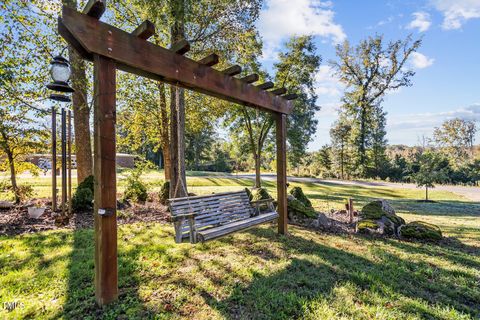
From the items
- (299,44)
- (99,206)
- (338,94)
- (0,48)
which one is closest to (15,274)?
(99,206)

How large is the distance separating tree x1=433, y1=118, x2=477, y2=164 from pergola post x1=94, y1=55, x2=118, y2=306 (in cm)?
3664

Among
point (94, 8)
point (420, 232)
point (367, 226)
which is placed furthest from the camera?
point (367, 226)

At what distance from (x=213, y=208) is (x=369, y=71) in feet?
73.0

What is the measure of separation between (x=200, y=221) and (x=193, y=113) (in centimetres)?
553

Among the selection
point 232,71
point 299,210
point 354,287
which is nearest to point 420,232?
point 299,210

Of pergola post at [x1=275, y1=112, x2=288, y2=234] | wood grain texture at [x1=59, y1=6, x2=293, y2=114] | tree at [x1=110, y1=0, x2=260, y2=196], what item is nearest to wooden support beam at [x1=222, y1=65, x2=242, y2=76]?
wood grain texture at [x1=59, y1=6, x2=293, y2=114]

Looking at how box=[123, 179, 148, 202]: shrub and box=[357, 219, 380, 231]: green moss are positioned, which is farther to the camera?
box=[123, 179, 148, 202]: shrub

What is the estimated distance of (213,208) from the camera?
3.88m

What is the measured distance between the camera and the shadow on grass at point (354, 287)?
2252 mm

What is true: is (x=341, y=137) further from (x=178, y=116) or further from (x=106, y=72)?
(x=106, y=72)

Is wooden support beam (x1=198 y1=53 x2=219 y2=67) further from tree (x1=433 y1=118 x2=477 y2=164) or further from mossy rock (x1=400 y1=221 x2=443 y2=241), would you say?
tree (x1=433 y1=118 x2=477 y2=164)

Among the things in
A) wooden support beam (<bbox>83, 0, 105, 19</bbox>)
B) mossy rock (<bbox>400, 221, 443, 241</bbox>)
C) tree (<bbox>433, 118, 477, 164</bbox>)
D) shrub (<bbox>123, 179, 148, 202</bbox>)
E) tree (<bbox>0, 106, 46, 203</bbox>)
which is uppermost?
tree (<bbox>433, 118, 477, 164</bbox>)

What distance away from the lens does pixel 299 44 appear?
31.1ft

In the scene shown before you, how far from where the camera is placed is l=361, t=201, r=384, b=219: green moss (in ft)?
17.7
